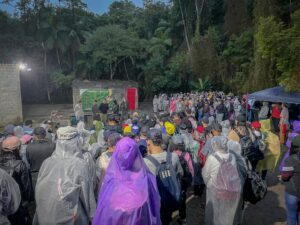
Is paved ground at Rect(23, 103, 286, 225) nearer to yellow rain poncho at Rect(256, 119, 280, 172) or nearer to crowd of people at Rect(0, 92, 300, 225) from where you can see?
crowd of people at Rect(0, 92, 300, 225)

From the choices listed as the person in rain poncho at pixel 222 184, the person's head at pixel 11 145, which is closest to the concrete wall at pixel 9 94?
the person's head at pixel 11 145

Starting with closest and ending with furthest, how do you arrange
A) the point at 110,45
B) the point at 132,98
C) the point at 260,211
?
the point at 260,211
the point at 132,98
the point at 110,45

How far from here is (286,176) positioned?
3.59 m

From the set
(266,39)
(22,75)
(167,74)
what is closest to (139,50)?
(167,74)

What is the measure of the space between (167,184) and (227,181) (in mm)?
775

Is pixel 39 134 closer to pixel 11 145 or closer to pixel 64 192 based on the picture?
pixel 11 145

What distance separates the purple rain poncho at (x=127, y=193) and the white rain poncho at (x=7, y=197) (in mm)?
837

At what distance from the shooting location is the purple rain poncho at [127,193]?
2.45 meters

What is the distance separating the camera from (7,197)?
275 centimetres

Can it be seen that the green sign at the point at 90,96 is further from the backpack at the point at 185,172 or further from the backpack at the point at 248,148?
the backpack at the point at 185,172

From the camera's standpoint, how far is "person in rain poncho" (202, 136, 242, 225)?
12.2 ft

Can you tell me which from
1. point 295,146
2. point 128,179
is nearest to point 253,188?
point 295,146

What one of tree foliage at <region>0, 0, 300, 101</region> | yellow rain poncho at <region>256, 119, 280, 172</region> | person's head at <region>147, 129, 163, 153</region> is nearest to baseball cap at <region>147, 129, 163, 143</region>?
person's head at <region>147, 129, 163, 153</region>

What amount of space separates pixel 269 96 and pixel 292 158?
27.5ft
